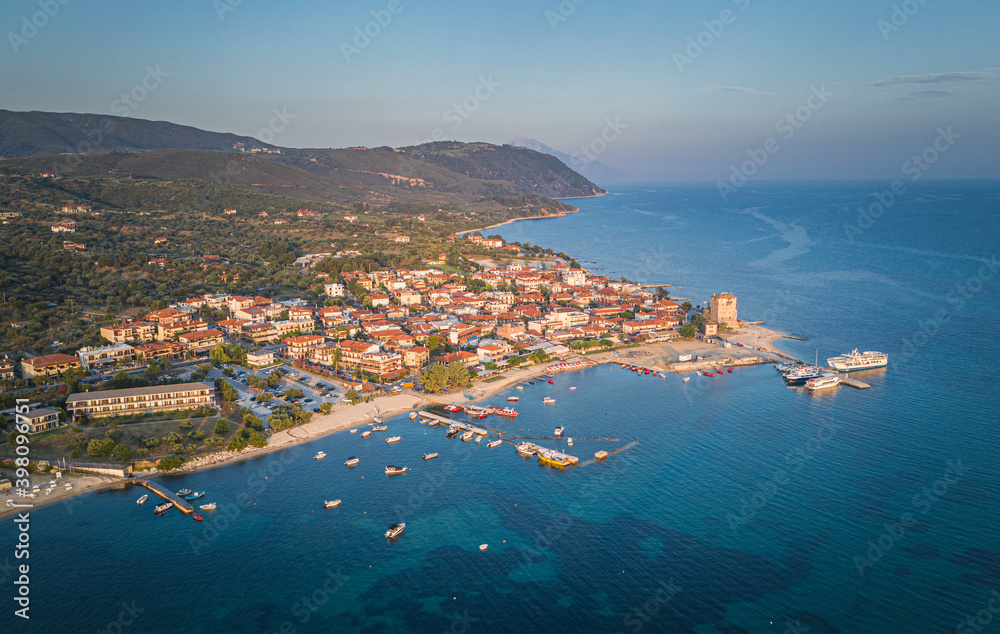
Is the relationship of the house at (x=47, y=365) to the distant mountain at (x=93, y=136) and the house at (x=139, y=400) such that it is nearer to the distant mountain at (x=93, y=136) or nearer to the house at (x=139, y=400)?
the house at (x=139, y=400)

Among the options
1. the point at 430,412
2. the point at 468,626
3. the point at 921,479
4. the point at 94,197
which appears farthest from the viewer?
the point at 94,197

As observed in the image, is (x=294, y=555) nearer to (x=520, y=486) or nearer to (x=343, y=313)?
(x=520, y=486)

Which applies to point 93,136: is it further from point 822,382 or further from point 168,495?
point 822,382

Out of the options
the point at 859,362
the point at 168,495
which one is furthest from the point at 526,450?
the point at 859,362

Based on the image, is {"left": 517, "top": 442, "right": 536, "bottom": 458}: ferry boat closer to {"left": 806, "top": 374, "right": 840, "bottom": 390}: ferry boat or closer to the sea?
the sea

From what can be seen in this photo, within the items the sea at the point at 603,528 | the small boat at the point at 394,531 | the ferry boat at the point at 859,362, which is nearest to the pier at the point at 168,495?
the sea at the point at 603,528

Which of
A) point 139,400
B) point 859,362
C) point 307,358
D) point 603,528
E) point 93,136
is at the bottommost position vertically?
point 603,528

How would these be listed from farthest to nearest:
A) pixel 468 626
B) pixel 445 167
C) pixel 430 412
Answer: pixel 445 167
pixel 430 412
pixel 468 626

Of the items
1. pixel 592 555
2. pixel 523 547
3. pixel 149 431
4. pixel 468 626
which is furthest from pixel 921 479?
pixel 149 431
